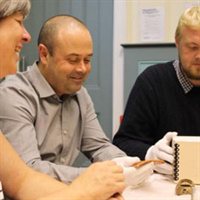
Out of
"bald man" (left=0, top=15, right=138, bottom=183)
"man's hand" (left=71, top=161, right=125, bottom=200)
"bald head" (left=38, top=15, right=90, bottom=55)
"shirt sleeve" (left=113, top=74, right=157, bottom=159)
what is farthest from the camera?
"shirt sleeve" (left=113, top=74, right=157, bottom=159)

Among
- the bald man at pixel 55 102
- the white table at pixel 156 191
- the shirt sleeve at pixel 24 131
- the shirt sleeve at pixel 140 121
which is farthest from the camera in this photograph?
the shirt sleeve at pixel 140 121

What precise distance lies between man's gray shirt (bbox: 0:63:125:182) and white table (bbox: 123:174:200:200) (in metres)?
0.23

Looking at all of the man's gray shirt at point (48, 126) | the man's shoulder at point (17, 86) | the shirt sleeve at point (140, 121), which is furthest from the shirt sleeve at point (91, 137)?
the man's shoulder at point (17, 86)

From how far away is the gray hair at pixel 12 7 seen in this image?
3.58 ft

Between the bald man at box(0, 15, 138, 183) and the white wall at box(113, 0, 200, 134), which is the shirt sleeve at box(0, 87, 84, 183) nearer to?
the bald man at box(0, 15, 138, 183)

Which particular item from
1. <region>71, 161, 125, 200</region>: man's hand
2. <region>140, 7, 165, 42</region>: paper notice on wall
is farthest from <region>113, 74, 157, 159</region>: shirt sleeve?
<region>140, 7, 165, 42</region>: paper notice on wall

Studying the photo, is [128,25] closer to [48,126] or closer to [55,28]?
[55,28]

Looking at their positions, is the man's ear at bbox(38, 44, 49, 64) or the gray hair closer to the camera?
→ the gray hair

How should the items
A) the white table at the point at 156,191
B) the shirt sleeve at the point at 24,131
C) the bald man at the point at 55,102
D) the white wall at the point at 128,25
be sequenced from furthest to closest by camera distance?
the white wall at the point at 128,25, the bald man at the point at 55,102, the shirt sleeve at the point at 24,131, the white table at the point at 156,191

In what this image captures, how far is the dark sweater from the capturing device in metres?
1.86

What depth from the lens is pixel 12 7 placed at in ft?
3.65

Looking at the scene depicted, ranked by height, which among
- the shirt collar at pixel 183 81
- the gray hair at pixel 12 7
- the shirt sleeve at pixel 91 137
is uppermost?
the gray hair at pixel 12 7

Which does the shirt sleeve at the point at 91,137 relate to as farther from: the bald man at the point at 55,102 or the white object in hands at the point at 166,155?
the white object in hands at the point at 166,155

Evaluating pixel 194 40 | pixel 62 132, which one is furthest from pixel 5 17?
pixel 194 40
